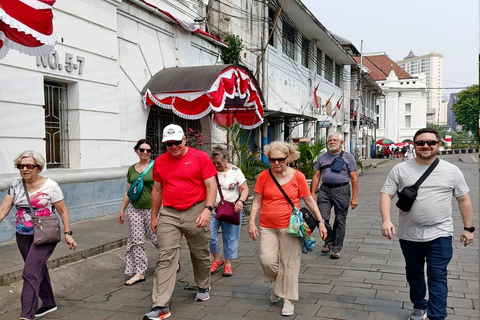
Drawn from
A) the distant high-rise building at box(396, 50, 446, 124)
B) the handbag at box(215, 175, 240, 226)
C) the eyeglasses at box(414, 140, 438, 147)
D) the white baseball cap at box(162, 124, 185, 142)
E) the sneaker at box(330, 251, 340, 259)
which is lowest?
the sneaker at box(330, 251, 340, 259)

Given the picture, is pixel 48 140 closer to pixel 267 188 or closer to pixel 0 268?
pixel 0 268

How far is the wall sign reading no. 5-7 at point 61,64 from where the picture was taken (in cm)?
785

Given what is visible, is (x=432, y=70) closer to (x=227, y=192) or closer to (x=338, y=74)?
(x=338, y=74)

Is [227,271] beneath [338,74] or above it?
beneath

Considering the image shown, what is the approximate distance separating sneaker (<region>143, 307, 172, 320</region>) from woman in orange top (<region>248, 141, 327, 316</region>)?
1.01 metres

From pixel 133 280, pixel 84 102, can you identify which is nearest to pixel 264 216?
pixel 133 280

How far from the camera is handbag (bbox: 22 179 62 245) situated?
427 cm

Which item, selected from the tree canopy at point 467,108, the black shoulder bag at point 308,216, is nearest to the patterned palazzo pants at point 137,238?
the black shoulder bag at point 308,216

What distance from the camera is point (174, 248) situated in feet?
14.9

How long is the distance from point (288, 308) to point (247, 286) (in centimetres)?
104

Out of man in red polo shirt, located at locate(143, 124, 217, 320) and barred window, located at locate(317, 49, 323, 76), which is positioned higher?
barred window, located at locate(317, 49, 323, 76)

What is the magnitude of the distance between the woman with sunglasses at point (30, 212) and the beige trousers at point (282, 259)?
1863 millimetres

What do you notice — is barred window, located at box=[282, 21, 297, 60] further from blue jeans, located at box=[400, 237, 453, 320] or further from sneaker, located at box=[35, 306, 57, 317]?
sneaker, located at box=[35, 306, 57, 317]

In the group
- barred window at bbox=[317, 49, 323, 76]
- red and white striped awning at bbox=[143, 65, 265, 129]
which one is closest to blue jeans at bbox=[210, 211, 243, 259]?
red and white striped awning at bbox=[143, 65, 265, 129]
